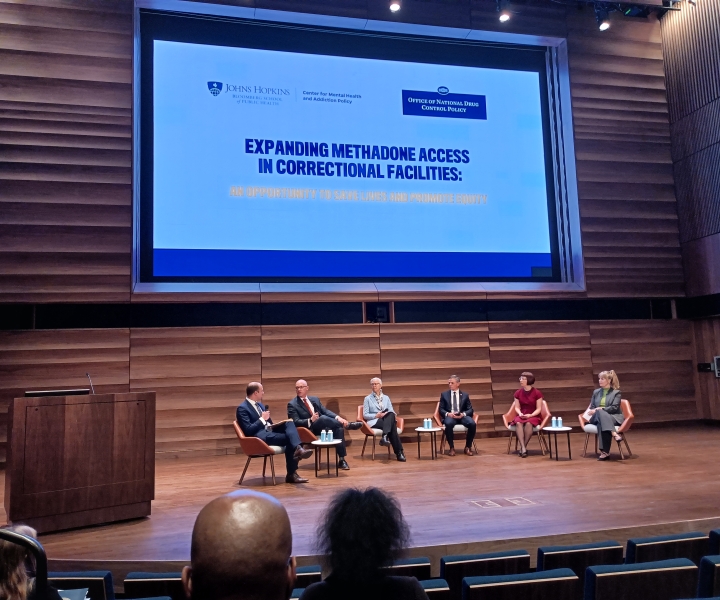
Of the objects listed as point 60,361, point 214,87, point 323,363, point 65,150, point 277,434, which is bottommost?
point 277,434

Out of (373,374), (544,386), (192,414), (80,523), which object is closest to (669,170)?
(544,386)

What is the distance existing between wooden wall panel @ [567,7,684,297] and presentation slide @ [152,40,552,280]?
80cm

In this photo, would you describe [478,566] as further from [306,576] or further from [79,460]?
[79,460]

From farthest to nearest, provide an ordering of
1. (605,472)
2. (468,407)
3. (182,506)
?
1. (468,407)
2. (605,472)
3. (182,506)

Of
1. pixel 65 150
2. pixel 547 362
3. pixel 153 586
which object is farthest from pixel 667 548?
pixel 65 150

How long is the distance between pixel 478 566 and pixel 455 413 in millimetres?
4745

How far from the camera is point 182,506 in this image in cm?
458

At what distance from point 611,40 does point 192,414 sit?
8546 millimetres

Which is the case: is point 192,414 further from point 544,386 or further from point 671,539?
point 671,539

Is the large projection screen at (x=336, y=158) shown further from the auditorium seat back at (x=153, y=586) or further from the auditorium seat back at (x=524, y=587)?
the auditorium seat back at (x=524, y=587)

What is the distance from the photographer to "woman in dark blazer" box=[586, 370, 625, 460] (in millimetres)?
6098

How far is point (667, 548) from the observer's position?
2.32m

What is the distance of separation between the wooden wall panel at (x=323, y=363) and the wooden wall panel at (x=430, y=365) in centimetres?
25

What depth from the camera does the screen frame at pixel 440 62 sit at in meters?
7.36
